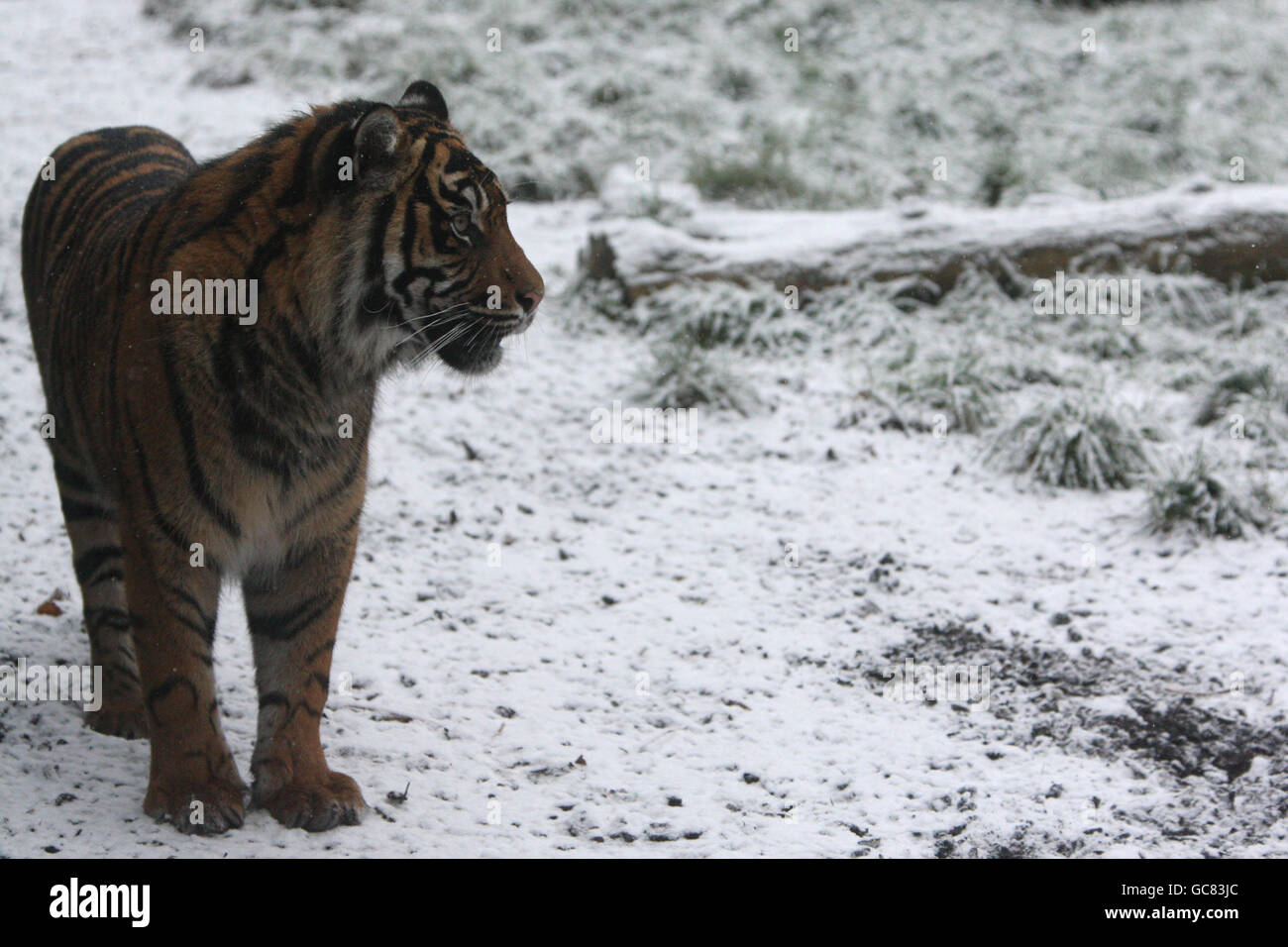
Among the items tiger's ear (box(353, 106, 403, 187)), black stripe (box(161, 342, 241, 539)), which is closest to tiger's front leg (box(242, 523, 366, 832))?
black stripe (box(161, 342, 241, 539))

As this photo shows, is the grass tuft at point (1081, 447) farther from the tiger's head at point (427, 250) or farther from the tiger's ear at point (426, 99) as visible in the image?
the tiger's ear at point (426, 99)

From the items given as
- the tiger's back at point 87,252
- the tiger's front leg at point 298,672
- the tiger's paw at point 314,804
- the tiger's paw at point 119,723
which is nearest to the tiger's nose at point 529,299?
the tiger's front leg at point 298,672

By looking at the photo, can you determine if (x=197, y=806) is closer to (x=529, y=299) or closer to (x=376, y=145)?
(x=529, y=299)

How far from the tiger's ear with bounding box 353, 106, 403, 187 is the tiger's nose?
1.41ft

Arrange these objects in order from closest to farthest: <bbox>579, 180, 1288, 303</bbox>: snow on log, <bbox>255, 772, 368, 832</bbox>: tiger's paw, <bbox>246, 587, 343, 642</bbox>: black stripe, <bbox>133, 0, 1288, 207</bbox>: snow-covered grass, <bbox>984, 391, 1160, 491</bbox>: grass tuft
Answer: <bbox>255, 772, 368, 832</bbox>: tiger's paw
<bbox>246, 587, 343, 642</bbox>: black stripe
<bbox>984, 391, 1160, 491</bbox>: grass tuft
<bbox>579, 180, 1288, 303</bbox>: snow on log
<bbox>133, 0, 1288, 207</bbox>: snow-covered grass

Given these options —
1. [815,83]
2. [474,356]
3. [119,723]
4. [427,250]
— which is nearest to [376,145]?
[427,250]

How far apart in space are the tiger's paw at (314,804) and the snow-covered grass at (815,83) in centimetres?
624

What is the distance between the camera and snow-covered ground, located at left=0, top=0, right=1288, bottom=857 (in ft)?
10.9

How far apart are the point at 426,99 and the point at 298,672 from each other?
Result: 1559mm

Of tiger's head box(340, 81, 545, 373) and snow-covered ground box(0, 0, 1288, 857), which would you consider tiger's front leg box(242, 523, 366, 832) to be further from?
tiger's head box(340, 81, 545, 373)

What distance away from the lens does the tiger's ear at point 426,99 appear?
3.30 meters
